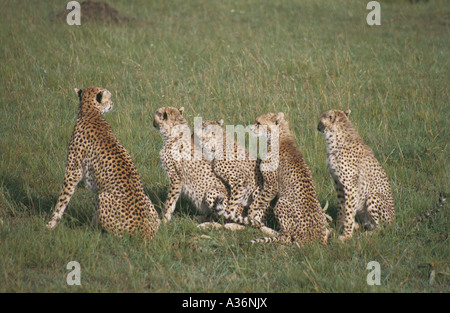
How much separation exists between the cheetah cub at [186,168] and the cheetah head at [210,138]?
0.13 meters

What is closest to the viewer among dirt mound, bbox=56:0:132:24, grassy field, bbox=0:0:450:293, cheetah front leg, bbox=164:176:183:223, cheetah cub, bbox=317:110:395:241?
grassy field, bbox=0:0:450:293

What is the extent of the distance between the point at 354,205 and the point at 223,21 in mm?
7093

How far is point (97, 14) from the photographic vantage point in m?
10.0

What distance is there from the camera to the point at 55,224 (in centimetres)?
434

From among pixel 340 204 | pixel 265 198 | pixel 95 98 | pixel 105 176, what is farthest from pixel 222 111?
pixel 105 176

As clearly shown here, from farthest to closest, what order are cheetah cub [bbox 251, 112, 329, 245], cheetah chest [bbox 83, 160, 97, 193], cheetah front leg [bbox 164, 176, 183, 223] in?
1. cheetah front leg [bbox 164, 176, 183, 223]
2. cheetah chest [bbox 83, 160, 97, 193]
3. cheetah cub [bbox 251, 112, 329, 245]

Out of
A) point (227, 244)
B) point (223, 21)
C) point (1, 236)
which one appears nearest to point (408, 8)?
point (223, 21)

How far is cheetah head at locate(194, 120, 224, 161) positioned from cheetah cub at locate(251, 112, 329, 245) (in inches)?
13.2

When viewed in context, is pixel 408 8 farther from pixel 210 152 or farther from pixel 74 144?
pixel 74 144

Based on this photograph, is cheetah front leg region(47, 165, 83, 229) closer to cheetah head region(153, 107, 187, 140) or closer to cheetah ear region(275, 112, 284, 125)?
cheetah head region(153, 107, 187, 140)

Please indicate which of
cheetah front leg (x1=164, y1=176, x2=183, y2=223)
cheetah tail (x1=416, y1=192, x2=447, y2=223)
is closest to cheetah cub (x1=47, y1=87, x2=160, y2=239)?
cheetah front leg (x1=164, y1=176, x2=183, y2=223)

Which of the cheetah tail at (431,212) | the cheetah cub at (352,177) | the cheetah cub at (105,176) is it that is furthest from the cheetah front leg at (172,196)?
the cheetah tail at (431,212)

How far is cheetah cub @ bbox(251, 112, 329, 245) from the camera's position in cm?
415

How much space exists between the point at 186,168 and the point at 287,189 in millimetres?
1012
